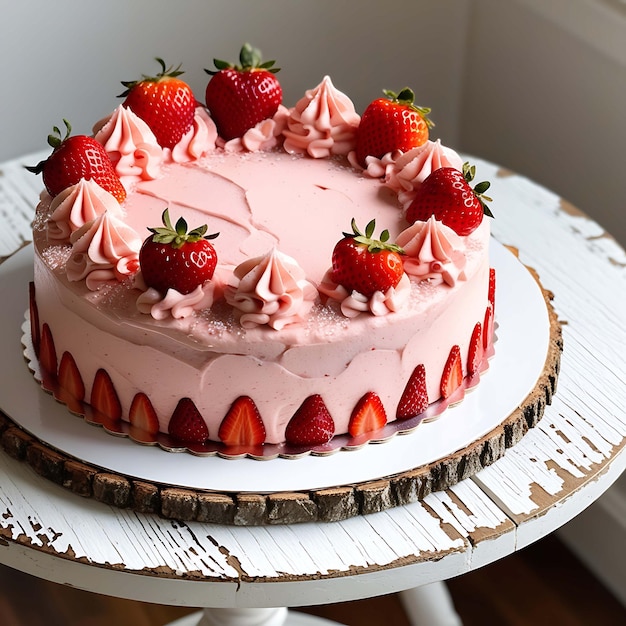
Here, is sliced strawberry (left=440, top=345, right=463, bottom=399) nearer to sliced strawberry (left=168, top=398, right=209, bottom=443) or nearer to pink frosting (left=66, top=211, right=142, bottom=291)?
sliced strawberry (left=168, top=398, right=209, bottom=443)

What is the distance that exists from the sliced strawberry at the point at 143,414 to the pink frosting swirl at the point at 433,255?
454 mm

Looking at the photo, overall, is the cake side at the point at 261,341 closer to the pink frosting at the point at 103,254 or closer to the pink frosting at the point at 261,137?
the pink frosting at the point at 103,254

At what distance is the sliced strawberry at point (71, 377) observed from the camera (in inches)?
66.6

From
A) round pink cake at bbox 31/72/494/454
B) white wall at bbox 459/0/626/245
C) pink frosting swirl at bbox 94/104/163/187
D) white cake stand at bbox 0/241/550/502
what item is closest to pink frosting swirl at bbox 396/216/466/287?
round pink cake at bbox 31/72/494/454

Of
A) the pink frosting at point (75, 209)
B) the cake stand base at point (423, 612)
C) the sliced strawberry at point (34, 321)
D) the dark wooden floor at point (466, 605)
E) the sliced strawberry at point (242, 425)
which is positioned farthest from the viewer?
the dark wooden floor at point (466, 605)

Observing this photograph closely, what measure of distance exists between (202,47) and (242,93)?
3.60 ft

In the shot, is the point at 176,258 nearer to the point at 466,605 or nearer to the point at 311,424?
the point at 311,424

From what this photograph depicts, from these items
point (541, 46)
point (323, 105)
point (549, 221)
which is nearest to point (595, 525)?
point (549, 221)

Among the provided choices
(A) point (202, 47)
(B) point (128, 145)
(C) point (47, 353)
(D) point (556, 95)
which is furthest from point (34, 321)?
(D) point (556, 95)

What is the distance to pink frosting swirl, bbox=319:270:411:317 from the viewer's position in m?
1.55

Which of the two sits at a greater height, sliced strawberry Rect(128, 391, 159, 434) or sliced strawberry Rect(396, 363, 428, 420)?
sliced strawberry Rect(396, 363, 428, 420)

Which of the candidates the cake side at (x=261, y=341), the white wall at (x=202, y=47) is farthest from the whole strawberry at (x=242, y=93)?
the white wall at (x=202, y=47)

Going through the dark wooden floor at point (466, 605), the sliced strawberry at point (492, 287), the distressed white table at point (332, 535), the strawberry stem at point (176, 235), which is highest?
the strawberry stem at point (176, 235)

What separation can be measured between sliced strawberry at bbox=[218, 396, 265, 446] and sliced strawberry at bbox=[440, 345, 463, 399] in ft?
1.03
